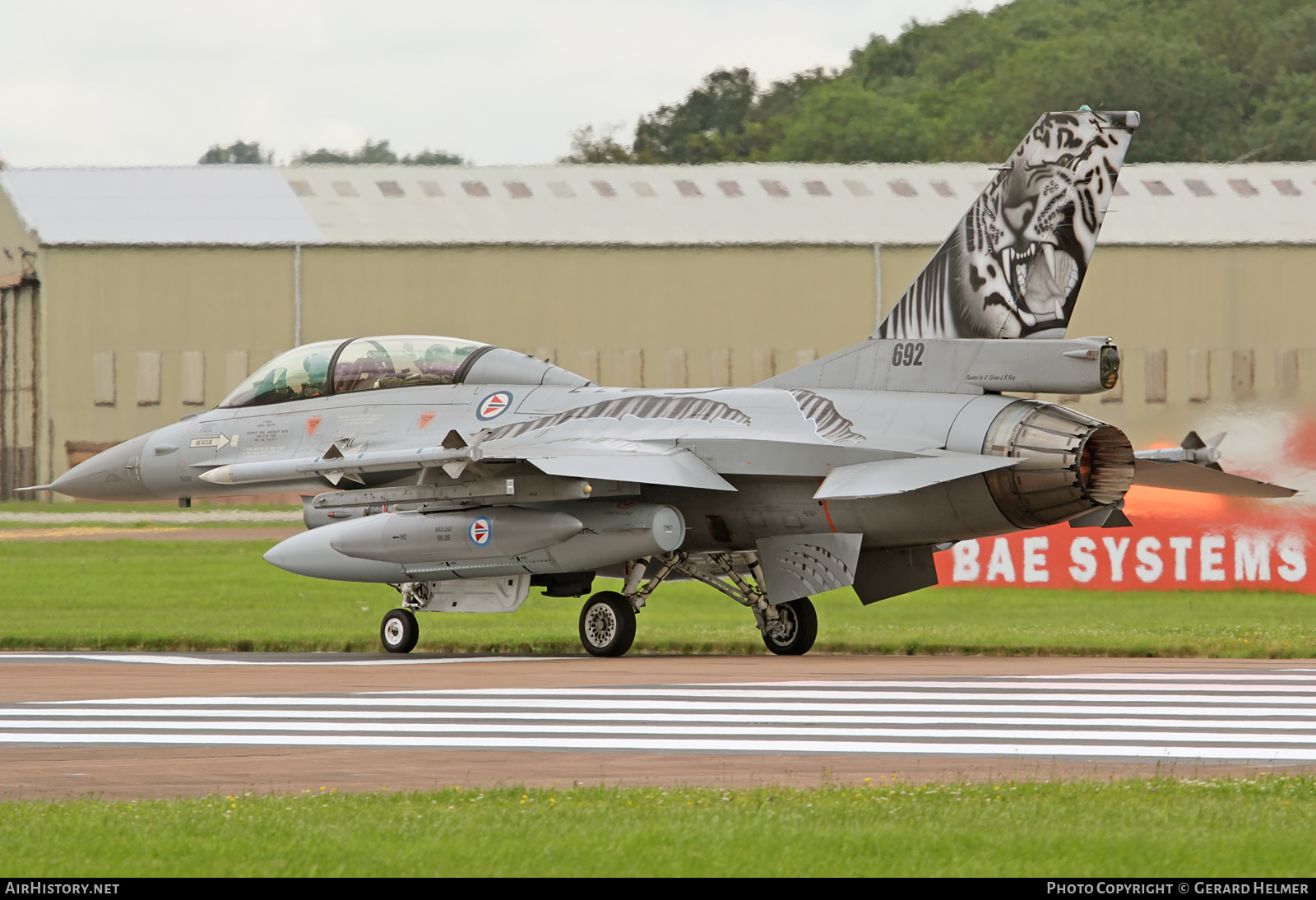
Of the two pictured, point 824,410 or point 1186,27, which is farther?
point 1186,27

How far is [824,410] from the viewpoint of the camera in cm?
1788

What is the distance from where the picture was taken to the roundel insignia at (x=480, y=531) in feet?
61.2

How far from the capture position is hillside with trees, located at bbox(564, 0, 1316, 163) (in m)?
87.0

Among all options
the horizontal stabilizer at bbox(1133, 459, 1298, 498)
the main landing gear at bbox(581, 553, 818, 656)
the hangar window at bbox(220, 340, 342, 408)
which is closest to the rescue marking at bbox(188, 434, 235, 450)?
the hangar window at bbox(220, 340, 342, 408)

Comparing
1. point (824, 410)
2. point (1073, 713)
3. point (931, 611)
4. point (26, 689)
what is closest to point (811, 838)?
point (1073, 713)

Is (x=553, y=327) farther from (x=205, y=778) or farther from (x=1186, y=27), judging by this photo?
(x=1186, y=27)

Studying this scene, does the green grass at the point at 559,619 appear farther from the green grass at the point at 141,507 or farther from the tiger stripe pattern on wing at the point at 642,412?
the green grass at the point at 141,507

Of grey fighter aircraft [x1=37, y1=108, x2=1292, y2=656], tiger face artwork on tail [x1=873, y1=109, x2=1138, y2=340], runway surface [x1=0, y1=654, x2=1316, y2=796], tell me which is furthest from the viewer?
tiger face artwork on tail [x1=873, y1=109, x2=1138, y2=340]

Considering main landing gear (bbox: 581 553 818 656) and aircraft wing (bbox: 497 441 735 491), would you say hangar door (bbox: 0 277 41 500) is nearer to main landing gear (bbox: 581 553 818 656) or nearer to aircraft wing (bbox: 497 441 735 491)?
main landing gear (bbox: 581 553 818 656)

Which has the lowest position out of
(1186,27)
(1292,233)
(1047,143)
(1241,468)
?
(1241,468)

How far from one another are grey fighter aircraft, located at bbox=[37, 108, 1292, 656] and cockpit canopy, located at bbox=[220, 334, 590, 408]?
0.03 m

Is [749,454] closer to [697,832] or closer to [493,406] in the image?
→ [493,406]

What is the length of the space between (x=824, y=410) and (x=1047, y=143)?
10.7 ft

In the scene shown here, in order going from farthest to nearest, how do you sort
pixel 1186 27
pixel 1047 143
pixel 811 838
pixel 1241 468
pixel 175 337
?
pixel 1186 27 < pixel 175 337 < pixel 1241 468 < pixel 1047 143 < pixel 811 838
